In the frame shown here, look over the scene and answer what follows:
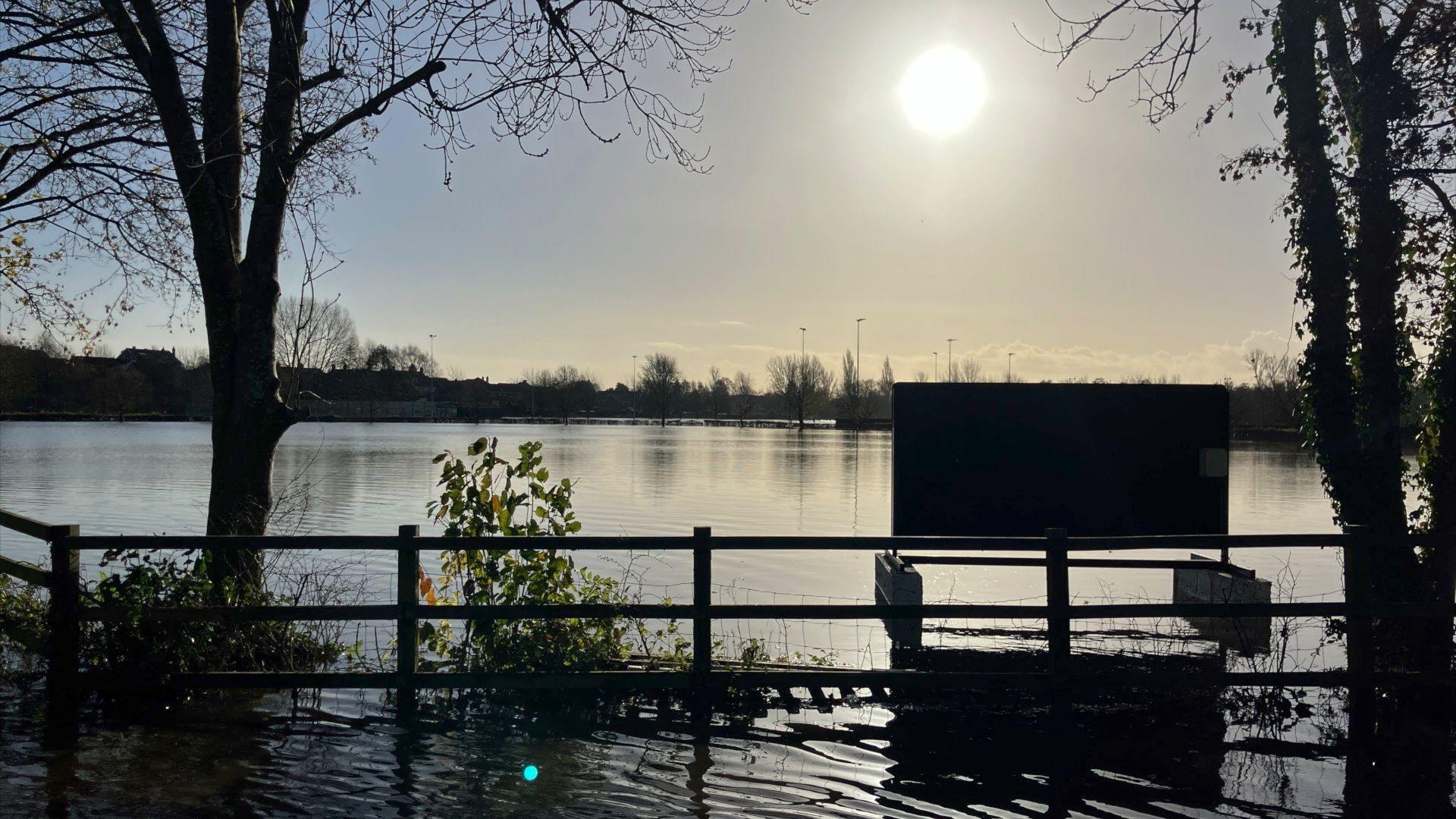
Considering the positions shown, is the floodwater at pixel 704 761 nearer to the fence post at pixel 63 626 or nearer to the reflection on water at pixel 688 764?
the reflection on water at pixel 688 764

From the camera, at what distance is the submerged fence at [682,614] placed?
744 centimetres

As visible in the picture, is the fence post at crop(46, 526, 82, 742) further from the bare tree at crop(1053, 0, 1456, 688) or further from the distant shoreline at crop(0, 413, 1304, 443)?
the distant shoreline at crop(0, 413, 1304, 443)

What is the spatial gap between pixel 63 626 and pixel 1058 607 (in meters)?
7.76

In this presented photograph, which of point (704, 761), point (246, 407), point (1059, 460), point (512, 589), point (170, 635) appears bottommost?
point (704, 761)

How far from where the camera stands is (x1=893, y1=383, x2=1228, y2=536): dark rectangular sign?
539 inches

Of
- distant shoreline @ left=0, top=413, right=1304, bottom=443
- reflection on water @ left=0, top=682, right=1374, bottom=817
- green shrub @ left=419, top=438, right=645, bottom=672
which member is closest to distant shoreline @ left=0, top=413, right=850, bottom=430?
distant shoreline @ left=0, top=413, right=1304, bottom=443

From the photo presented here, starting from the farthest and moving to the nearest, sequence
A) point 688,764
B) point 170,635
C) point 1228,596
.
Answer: point 1228,596
point 170,635
point 688,764

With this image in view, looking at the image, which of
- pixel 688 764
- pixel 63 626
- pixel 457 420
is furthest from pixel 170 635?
pixel 457 420

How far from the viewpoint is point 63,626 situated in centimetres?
760

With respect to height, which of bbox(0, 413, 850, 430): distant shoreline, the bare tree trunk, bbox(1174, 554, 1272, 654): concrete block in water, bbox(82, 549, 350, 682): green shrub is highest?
the bare tree trunk

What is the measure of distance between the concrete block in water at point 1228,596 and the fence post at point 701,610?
6.63 meters

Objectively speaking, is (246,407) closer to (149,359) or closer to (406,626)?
(406,626)

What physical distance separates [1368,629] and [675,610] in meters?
5.55

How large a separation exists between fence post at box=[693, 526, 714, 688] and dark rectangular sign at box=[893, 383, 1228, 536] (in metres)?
6.49
